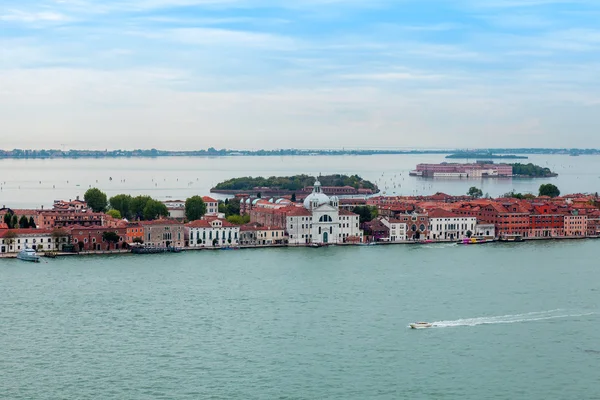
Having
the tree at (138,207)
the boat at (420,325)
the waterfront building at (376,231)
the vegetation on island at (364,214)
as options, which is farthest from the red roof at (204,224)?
the boat at (420,325)

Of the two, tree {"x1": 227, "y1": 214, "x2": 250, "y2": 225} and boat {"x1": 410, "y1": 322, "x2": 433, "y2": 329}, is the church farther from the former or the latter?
boat {"x1": 410, "y1": 322, "x2": 433, "y2": 329}

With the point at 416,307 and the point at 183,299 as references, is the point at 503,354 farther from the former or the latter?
the point at 183,299

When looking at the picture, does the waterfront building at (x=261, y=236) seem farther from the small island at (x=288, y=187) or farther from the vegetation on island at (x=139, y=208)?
the small island at (x=288, y=187)

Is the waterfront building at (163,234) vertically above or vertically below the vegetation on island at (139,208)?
below

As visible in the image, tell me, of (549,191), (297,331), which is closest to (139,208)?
(549,191)

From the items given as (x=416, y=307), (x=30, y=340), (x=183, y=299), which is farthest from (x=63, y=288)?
(x=416, y=307)
